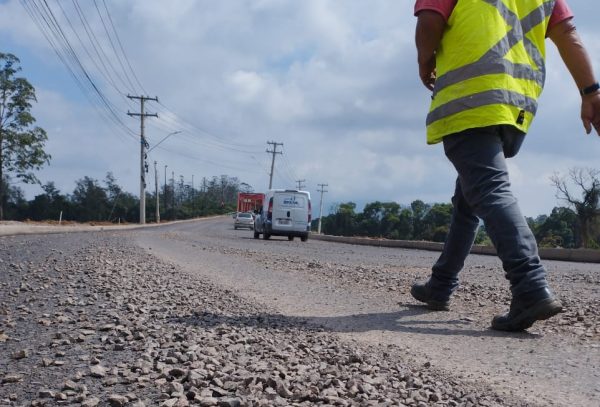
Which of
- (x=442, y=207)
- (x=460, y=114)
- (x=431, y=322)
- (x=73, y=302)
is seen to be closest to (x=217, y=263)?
(x=73, y=302)

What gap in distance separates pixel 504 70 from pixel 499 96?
14 cm

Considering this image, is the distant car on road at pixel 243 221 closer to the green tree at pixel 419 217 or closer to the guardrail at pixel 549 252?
the green tree at pixel 419 217

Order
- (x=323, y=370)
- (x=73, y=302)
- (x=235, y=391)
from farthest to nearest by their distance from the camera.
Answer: (x=73, y=302), (x=323, y=370), (x=235, y=391)

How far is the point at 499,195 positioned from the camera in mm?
2854

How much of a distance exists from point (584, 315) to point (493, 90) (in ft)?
5.10

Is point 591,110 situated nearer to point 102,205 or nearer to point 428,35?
point 428,35

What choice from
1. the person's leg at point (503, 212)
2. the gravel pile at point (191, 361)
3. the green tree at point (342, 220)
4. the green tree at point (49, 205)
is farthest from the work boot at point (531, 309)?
the green tree at point (49, 205)

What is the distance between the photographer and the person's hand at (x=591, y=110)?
302 cm

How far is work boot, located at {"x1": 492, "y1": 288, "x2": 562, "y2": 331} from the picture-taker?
2668 millimetres

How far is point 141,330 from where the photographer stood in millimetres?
2814

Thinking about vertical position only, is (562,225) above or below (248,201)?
below

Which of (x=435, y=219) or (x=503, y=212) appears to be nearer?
(x=503, y=212)

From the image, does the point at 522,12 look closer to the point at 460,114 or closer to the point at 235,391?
the point at 460,114

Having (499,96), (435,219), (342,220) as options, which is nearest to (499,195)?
(499,96)
